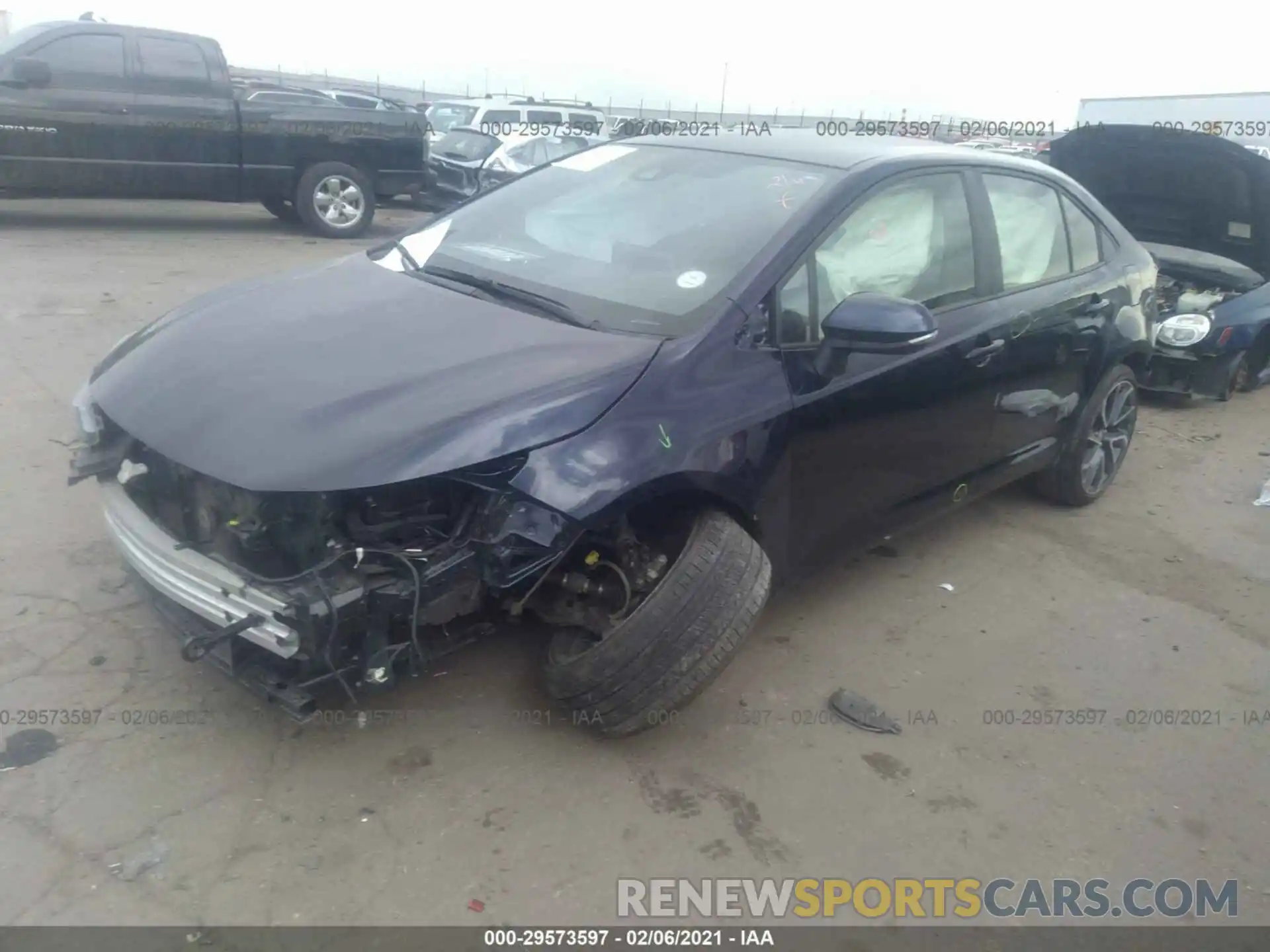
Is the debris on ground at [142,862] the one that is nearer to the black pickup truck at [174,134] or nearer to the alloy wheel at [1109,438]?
the alloy wheel at [1109,438]

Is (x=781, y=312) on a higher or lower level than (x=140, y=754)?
higher

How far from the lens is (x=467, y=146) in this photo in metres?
14.3

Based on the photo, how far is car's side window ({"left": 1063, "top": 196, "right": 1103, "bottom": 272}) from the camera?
4.63 metres

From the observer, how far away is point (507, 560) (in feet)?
8.59

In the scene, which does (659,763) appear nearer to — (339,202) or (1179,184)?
(1179,184)

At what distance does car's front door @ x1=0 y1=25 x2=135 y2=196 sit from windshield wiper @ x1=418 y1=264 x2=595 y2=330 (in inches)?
304

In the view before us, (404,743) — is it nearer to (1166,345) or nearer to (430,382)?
(430,382)

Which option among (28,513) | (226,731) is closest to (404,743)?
(226,731)

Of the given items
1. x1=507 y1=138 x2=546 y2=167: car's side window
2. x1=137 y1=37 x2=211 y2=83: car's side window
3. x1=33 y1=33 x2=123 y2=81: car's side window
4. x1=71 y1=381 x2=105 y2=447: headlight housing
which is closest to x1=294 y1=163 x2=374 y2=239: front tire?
x1=137 y1=37 x2=211 y2=83: car's side window

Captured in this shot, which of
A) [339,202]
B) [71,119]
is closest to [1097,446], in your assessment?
[339,202]

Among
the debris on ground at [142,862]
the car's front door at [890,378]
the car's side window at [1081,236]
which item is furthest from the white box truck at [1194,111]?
the debris on ground at [142,862]

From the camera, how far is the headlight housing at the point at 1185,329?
6.77 metres

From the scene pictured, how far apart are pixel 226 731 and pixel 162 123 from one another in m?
8.71

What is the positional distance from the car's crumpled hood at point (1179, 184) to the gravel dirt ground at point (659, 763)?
11.9 feet
